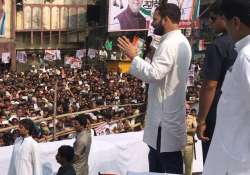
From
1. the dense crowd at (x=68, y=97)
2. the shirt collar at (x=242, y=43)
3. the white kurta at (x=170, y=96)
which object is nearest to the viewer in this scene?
the shirt collar at (x=242, y=43)

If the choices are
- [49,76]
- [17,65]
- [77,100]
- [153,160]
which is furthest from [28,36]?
[153,160]

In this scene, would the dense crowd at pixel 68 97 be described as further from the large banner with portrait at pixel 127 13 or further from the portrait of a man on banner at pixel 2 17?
the portrait of a man on banner at pixel 2 17

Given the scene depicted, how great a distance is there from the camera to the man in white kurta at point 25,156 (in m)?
5.19

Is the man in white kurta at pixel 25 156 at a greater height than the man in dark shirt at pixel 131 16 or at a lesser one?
lesser

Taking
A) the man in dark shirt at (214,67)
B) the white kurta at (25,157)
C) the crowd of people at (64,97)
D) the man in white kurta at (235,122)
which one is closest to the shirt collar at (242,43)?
the man in white kurta at (235,122)

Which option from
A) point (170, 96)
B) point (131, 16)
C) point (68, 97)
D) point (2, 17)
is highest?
point (131, 16)

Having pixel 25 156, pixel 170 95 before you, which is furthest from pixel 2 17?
pixel 170 95

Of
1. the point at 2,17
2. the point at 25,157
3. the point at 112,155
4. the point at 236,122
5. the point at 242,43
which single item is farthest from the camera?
the point at 2,17

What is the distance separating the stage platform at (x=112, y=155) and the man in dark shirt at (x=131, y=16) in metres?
12.0

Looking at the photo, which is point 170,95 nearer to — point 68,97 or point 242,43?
point 242,43

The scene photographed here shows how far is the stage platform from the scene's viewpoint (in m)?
5.98

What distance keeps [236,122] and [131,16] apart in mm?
17184

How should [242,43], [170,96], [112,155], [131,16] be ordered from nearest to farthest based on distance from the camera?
[242,43] < [170,96] < [112,155] < [131,16]

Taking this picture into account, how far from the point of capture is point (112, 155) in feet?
20.4
